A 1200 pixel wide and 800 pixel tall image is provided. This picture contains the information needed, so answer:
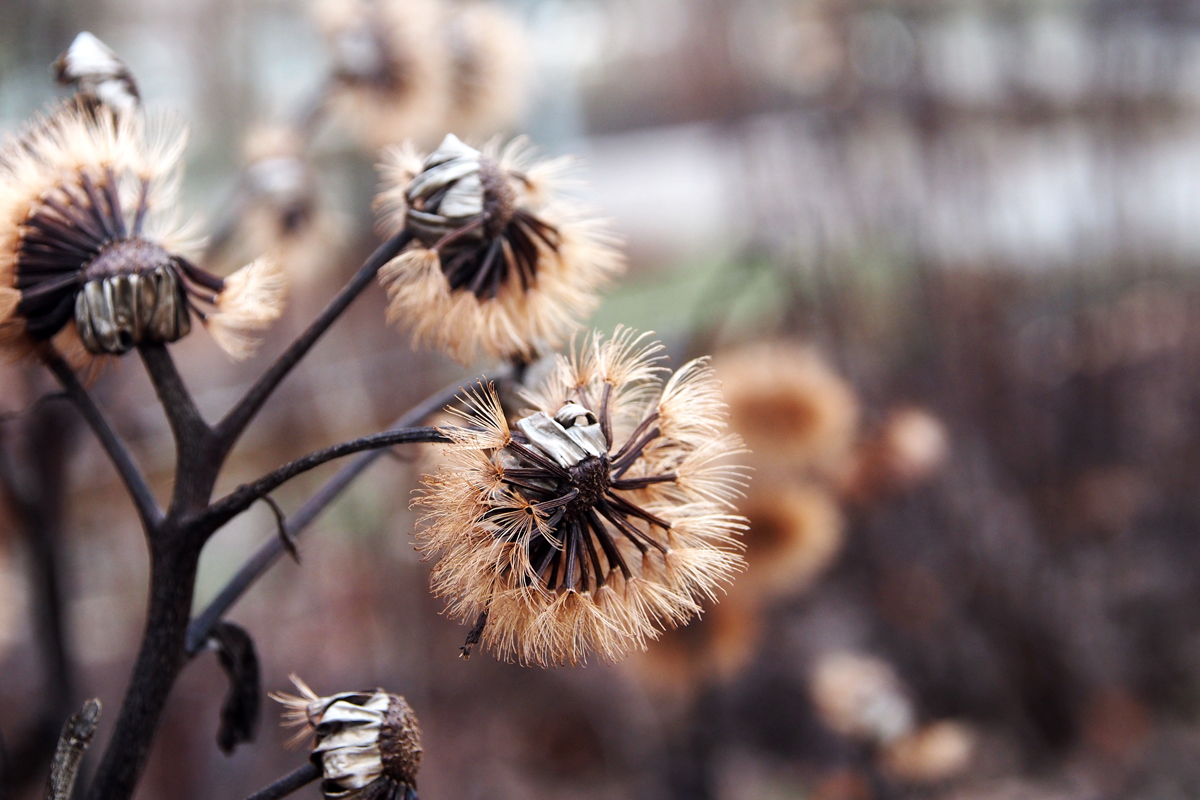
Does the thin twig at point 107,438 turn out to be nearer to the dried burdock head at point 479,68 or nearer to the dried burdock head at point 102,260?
the dried burdock head at point 102,260

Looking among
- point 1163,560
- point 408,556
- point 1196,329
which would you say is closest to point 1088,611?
point 1163,560

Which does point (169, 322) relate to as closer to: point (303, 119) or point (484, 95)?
point (303, 119)

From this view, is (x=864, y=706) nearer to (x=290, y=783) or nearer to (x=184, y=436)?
(x=290, y=783)

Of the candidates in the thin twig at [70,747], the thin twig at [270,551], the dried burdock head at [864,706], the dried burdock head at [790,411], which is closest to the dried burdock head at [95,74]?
the thin twig at [270,551]

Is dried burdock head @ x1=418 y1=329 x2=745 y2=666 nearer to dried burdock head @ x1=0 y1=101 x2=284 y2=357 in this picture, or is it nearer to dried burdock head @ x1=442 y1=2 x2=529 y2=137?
dried burdock head @ x1=0 y1=101 x2=284 y2=357

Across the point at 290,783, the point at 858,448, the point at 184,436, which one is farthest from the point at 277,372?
the point at 858,448

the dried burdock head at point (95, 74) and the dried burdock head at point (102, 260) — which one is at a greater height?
the dried burdock head at point (95, 74)

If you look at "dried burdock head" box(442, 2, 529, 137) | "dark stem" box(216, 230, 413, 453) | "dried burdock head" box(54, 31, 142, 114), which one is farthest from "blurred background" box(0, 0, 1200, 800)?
"dark stem" box(216, 230, 413, 453)
